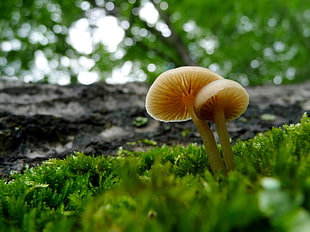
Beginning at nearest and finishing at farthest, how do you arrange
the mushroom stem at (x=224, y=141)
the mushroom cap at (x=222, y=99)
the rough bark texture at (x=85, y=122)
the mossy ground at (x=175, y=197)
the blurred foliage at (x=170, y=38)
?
the mossy ground at (x=175, y=197)
the mushroom cap at (x=222, y=99)
the mushroom stem at (x=224, y=141)
the rough bark texture at (x=85, y=122)
the blurred foliage at (x=170, y=38)

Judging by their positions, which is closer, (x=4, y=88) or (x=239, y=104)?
(x=239, y=104)

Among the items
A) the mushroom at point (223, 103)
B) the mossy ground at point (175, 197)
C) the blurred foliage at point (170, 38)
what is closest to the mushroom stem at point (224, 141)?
the mushroom at point (223, 103)

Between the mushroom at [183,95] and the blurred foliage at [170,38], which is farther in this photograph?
the blurred foliage at [170,38]

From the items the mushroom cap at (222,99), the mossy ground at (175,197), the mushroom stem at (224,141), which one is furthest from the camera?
the mushroom stem at (224,141)

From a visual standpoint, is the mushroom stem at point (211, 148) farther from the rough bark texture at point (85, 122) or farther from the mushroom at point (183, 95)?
the rough bark texture at point (85, 122)

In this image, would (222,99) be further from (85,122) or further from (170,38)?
(170,38)

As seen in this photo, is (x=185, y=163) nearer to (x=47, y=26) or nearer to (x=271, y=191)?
(x=271, y=191)

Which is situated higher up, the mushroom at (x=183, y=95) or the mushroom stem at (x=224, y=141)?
the mushroom at (x=183, y=95)

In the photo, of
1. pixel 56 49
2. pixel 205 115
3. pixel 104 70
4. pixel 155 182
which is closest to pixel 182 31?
pixel 104 70
